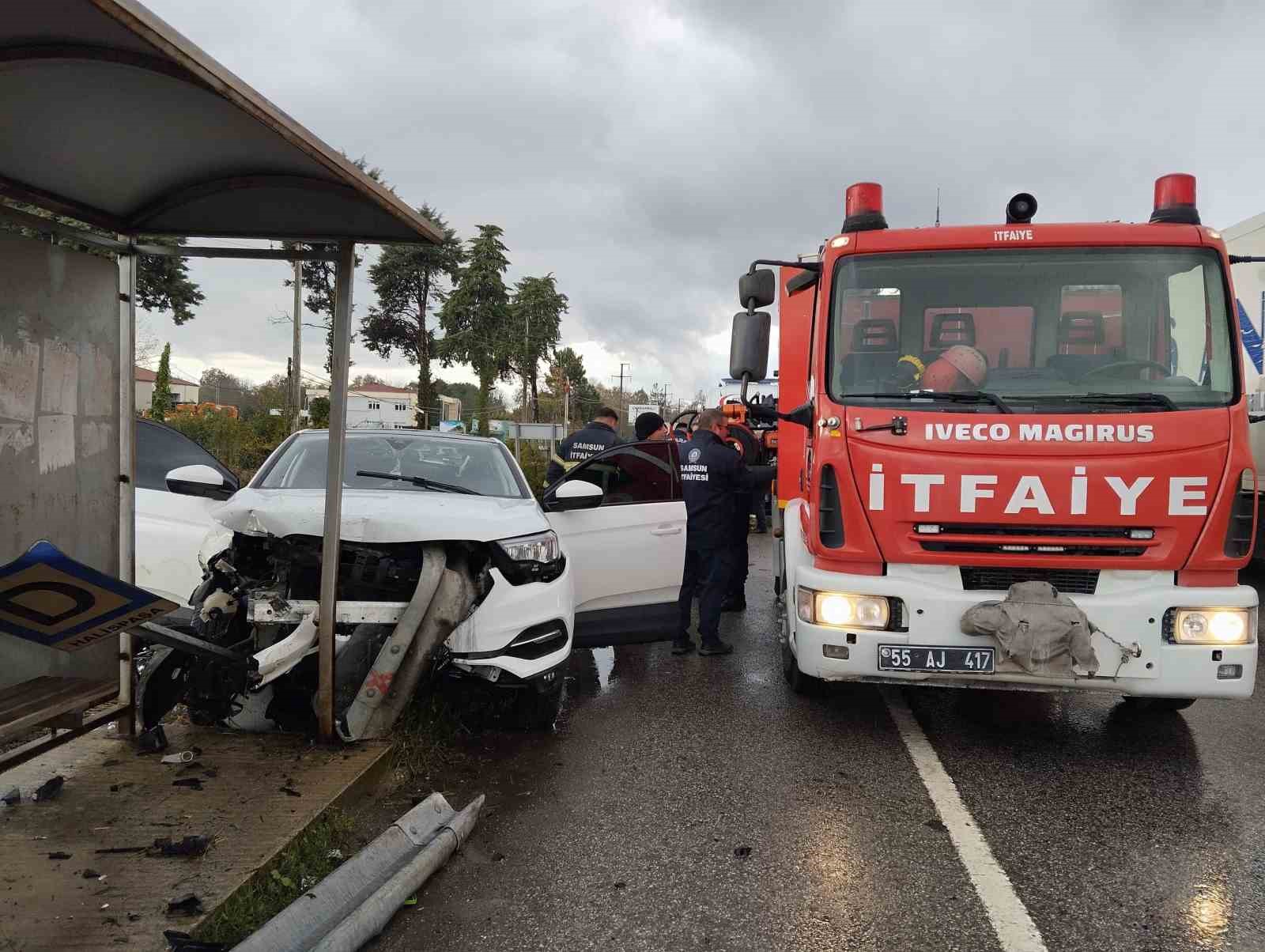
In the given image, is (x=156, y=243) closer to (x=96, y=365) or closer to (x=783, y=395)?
(x=96, y=365)

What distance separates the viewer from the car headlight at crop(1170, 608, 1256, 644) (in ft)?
13.0

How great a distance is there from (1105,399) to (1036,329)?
1.72 ft

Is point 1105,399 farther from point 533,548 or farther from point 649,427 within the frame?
point 649,427

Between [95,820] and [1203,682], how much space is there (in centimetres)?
462

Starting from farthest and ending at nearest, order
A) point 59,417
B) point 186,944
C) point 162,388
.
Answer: point 162,388 → point 59,417 → point 186,944

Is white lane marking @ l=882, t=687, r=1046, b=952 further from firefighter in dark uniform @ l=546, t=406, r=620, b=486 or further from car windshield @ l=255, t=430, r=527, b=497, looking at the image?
firefighter in dark uniform @ l=546, t=406, r=620, b=486

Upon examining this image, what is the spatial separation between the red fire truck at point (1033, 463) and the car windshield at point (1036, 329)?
0.01 metres

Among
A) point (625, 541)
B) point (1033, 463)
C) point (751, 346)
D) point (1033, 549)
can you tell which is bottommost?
point (625, 541)

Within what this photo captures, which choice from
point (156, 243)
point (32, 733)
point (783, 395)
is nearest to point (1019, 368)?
point (783, 395)

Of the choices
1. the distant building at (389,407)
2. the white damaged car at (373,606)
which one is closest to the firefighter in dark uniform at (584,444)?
the white damaged car at (373,606)

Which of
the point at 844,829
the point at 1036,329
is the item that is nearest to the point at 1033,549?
the point at 1036,329

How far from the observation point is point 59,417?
12.1ft

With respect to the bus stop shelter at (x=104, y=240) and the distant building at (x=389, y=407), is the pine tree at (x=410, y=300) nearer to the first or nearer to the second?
the distant building at (x=389, y=407)

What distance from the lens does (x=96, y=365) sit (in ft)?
12.5
